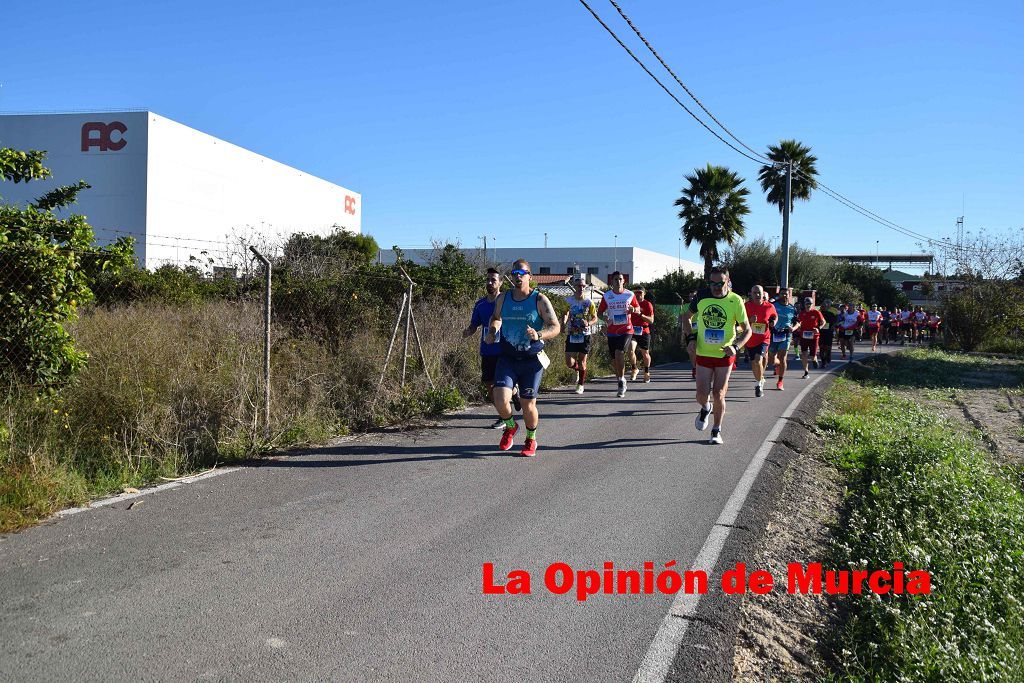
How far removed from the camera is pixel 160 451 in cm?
701

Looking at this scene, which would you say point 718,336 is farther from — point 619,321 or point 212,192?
point 212,192

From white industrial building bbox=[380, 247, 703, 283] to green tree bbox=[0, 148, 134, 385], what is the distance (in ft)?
209

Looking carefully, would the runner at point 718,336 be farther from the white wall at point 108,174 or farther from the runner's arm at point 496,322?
the white wall at point 108,174

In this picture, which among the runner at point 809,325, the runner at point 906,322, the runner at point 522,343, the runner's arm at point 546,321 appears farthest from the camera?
the runner at point 906,322

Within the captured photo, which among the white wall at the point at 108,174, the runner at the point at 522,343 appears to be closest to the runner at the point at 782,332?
the runner at the point at 522,343

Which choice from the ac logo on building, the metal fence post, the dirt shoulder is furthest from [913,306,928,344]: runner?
the ac logo on building

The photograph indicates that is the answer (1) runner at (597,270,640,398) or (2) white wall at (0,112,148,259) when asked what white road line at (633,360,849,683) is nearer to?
(1) runner at (597,270,640,398)

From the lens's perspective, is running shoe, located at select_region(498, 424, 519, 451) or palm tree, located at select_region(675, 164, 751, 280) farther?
palm tree, located at select_region(675, 164, 751, 280)

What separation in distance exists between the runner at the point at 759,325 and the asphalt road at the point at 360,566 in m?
5.56

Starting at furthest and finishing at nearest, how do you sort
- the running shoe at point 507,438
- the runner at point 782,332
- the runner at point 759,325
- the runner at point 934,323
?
the runner at point 934,323
the runner at point 782,332
the runner at point 759,325
the running shoe at point 507,438

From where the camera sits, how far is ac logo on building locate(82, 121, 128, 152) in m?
44.0

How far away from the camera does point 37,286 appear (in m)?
6.68

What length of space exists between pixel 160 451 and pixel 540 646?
A: 4750 millimetres

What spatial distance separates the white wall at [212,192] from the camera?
44.4m
